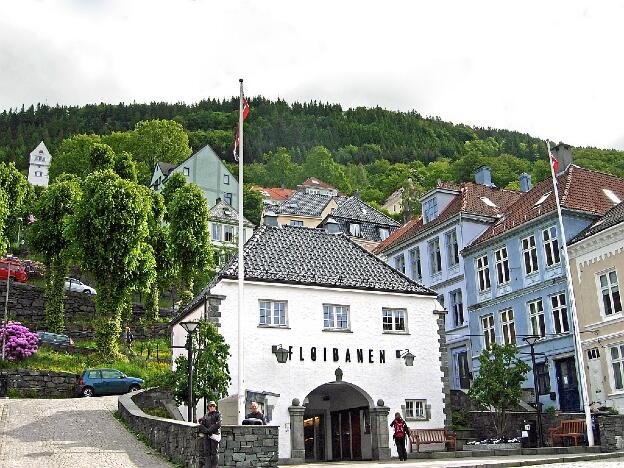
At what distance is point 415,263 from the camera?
47719 millimetres

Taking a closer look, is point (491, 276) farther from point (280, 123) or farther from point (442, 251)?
point (280, 123)

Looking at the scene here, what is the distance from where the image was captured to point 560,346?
3522 centimetres

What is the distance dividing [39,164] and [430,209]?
123749mm

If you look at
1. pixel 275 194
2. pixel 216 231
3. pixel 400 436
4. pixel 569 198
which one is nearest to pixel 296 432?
pixel 400 436

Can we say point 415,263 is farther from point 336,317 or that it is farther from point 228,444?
point 228,444

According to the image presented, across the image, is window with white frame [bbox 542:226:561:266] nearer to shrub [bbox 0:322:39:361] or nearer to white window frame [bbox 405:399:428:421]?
white window frame [bbox 405:399:428:421]

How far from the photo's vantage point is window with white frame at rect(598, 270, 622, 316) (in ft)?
105

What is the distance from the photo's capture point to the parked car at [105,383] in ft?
112

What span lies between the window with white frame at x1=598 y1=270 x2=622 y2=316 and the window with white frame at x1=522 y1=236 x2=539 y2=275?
4.73 metres

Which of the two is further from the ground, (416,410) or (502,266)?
(502,266)

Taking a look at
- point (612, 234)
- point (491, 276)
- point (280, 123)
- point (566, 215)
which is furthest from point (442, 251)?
point (280, 123)

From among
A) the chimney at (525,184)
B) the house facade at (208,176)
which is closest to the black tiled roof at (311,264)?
the chimney at (525,184)

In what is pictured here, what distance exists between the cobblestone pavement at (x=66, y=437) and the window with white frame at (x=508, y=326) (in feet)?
68.0

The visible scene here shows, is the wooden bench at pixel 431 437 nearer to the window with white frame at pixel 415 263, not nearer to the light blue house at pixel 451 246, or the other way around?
the light blue house at pixel 451 246
